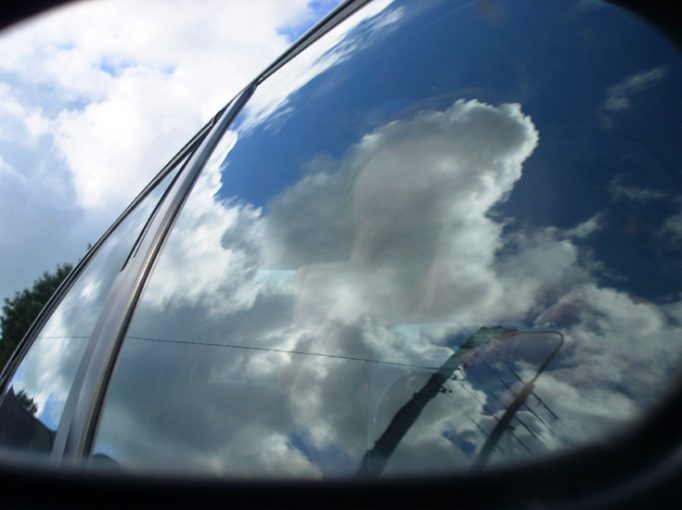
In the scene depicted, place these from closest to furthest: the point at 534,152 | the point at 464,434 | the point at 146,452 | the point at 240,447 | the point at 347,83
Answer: the point at 464,434, the point at 534,152, the point at 240,447, the point at 146,452, the point at 347,83

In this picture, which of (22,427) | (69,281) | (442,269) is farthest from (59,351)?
(442,269)

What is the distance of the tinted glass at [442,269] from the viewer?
1.51m

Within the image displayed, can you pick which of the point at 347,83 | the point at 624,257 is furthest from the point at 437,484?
the point at 347,83

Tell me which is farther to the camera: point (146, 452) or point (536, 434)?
point (146, 452)

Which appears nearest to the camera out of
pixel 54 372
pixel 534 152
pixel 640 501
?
pixel 640 501

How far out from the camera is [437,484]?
143 cm

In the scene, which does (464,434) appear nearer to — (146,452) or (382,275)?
(382,275)

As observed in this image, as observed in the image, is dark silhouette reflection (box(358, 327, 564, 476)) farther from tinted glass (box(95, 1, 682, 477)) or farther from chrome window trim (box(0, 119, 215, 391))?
chrome window trim (box(0, 119, 215, 391))

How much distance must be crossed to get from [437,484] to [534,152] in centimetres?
81

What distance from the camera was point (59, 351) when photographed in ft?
11.0

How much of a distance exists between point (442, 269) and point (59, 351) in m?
2.21

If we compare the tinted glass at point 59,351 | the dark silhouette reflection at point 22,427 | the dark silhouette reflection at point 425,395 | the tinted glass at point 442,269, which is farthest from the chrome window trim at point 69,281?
the dark silhouette reflection at point 425,395

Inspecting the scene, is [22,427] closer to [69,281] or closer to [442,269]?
[69,281]

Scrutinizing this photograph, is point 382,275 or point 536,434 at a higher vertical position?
point 382,275
